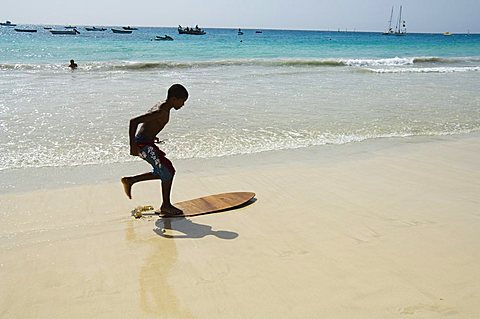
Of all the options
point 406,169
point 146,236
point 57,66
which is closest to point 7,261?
point 146,236

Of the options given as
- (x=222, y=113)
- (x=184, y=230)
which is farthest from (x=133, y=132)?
(x=222, y=113)

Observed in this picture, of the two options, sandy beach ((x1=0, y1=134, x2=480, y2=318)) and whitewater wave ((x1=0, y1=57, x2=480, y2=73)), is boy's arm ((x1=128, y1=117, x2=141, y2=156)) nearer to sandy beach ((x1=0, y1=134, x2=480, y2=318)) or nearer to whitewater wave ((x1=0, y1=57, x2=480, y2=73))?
sandy beach ((x1=0, y1=134, x2=480, y2=318))

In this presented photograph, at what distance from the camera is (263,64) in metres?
27.1

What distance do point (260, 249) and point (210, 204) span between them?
49.9 inches

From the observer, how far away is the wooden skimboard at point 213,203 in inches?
198

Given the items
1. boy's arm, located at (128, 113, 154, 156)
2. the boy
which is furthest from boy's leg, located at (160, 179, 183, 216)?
boy's arm, located at (128, 113, 154, 156)

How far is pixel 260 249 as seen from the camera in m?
4.05

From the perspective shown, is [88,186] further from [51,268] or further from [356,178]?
[356,178]

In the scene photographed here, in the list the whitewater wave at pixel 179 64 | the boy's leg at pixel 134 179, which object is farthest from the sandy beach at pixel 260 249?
the whitewater wave at pixel 179 64

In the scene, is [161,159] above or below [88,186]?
above

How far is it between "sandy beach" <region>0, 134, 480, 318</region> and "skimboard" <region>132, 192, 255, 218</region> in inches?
5.5

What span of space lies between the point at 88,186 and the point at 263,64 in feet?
73.4

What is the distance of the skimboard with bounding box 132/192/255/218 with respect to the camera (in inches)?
196

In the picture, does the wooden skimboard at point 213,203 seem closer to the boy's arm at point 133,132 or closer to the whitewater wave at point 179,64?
the boy's arm at point 133,132
